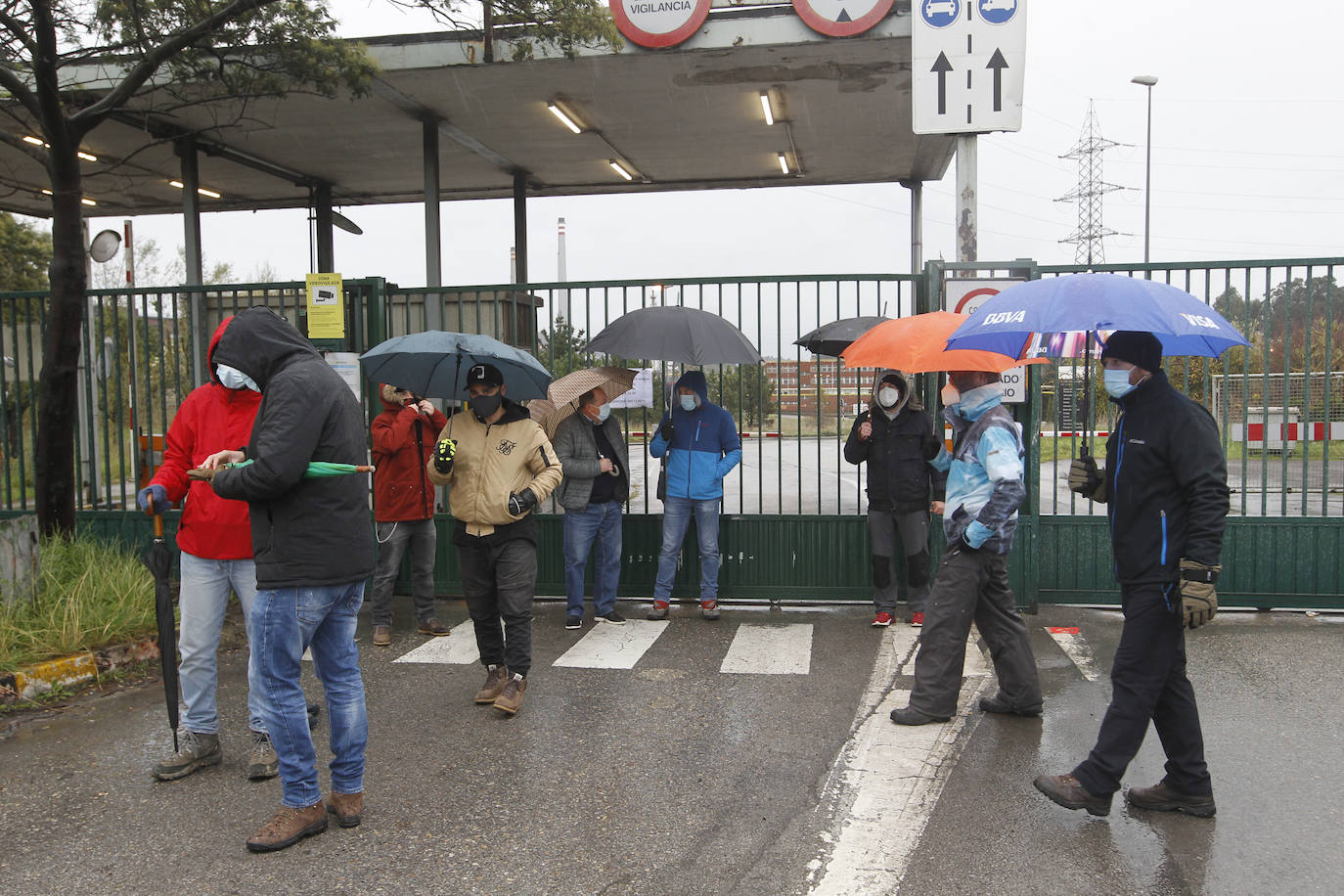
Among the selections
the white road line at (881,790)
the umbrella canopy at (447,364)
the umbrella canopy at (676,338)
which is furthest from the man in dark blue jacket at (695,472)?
the white road line at (881,790)

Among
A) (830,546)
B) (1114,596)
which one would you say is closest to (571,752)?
(830,546)

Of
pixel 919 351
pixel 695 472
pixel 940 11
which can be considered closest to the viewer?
pixel 919 351

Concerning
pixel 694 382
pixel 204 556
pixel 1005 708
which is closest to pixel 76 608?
pixel 204 556

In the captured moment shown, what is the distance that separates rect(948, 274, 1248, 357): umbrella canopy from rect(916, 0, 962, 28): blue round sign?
3.62m

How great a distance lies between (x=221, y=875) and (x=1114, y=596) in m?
6.43

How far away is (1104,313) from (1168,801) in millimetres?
1998

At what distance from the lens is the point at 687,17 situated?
9.59 m

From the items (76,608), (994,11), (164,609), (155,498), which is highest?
(994,11)

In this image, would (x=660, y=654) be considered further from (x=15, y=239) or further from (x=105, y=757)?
(x=15, y=239)

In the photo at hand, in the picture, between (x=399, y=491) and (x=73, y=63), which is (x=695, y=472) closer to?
(x=399, y=491)

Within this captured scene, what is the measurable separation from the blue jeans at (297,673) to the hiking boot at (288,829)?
33 millimetres

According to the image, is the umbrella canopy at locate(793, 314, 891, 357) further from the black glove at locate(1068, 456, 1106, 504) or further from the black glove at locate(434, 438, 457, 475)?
the black glove at locate(434, 438, 457, 475)

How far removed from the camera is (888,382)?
7.29 metres

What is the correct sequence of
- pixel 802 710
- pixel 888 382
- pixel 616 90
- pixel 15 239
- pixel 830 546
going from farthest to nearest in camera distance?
pixel 15 239 < pixel 616 90 < pixel 830 546 < pixel 888 382 < pixel 802 710
